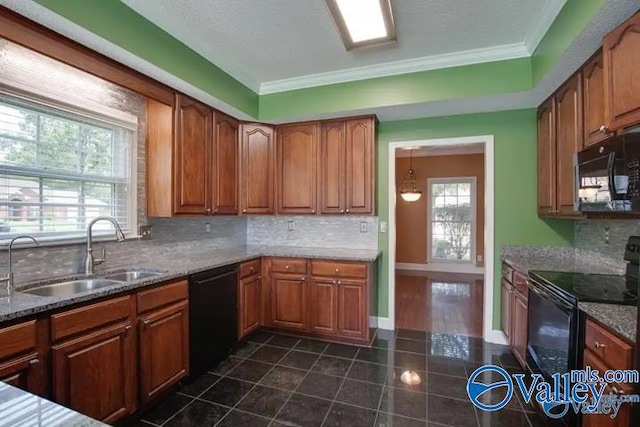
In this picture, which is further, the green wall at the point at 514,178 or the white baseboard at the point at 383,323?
the white baseboard at the point at 383,323

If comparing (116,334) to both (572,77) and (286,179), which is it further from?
(572,77)

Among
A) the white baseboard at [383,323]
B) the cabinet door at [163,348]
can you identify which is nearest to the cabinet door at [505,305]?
the white baseboard at [383,323]

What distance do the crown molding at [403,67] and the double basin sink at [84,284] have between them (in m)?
2.25

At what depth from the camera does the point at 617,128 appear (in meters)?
1.62

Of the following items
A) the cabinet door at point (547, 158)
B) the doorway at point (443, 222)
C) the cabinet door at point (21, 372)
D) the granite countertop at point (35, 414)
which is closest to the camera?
the granite countertop at point (35, 414)

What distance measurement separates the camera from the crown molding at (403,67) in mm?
2605

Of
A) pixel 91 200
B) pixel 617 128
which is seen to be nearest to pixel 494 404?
pixel 617 128

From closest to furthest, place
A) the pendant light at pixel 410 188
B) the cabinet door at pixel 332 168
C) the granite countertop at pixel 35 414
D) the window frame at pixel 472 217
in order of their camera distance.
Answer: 1. the granite countertop at pixel 35 414
2. the cabinet door at pixel 332 168
3. the pendant light at pixel 410 188
4. the window frame at pixel 472 217

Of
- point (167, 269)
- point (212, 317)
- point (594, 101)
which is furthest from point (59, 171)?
point (594, 101)

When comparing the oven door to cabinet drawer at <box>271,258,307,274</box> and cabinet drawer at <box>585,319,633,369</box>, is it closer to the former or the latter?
cabinet drawer at <box>585,319,633,369</box>

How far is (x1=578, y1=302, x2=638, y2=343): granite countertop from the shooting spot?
121cm

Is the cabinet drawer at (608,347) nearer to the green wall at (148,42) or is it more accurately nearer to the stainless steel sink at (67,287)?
the stainless steel sink at (67,287)

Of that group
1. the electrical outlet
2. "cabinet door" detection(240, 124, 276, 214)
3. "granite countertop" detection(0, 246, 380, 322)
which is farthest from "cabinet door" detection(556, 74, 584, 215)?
the electrical outlet

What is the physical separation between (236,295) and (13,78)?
2169 millimetres
